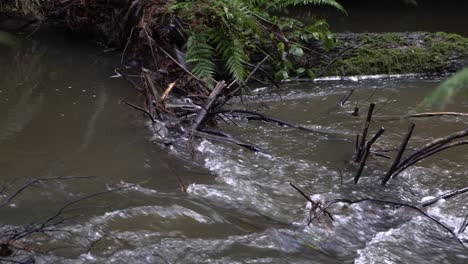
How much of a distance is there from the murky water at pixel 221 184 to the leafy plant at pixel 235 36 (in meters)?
0.46

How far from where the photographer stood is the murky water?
2.71m

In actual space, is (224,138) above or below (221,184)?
above

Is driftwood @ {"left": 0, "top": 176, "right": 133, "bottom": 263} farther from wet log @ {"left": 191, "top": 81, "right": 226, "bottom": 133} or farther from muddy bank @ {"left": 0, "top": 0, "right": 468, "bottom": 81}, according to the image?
muddy bank @ {"left": 0, "top": 0, "right": 468, "bottom": 81}

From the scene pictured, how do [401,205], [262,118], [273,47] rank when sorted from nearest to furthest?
[401,205], [262,118], [273,47]

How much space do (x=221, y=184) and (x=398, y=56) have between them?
316 cm

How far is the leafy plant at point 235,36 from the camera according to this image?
4867mm

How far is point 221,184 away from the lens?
3336 mm

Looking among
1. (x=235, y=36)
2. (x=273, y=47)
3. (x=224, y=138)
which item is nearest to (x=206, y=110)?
(x=224, y=138)

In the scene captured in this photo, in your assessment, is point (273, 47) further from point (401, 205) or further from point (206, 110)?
point (401, 205)

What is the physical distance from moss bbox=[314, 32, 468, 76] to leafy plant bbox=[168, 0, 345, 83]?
0.30 meters

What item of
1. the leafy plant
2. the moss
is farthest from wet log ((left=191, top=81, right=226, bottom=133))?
the moss

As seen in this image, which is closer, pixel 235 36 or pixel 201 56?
pixel 201 56

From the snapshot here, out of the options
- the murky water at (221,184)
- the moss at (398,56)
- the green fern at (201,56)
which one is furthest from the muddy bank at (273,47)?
the murky water at (221,184)

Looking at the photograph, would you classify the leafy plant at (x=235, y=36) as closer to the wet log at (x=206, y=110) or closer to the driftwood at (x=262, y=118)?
the driftwood at (x=262, y=118)
